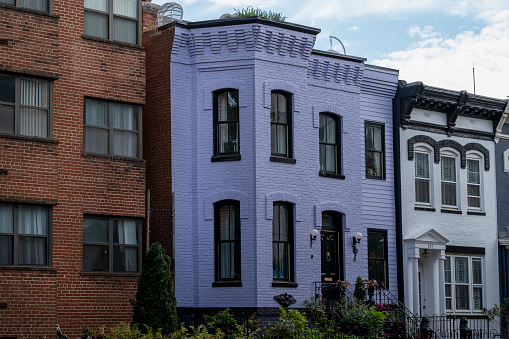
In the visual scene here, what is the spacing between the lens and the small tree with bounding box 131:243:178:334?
2228 centimetres

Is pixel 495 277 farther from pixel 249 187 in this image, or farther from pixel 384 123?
pixel 249 187

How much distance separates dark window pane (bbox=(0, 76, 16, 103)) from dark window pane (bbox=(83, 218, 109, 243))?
387 centimetres

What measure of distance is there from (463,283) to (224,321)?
11.5m

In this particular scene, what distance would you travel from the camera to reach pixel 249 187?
2666 cm

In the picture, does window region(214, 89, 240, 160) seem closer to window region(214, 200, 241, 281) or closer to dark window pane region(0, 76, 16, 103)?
window region(214, 200, 241, 281)

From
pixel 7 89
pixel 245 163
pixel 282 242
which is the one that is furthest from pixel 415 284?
pixel 7 89

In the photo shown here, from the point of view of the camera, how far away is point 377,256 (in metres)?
30.5

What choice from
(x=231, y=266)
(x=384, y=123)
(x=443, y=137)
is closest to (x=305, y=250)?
(x=231, y=266)

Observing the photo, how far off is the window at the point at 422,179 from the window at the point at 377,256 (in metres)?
2.18

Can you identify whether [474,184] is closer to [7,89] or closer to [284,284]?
[284,284]

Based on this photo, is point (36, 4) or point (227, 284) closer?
point (36, 4)

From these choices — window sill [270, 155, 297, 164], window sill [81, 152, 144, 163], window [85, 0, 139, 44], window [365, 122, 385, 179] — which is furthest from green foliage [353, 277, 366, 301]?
window [85, 0, 139, 44]

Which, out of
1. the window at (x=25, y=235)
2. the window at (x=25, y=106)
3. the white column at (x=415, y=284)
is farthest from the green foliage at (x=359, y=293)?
the window at (x=25, y=106)

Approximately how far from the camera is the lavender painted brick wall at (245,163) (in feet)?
87.0
